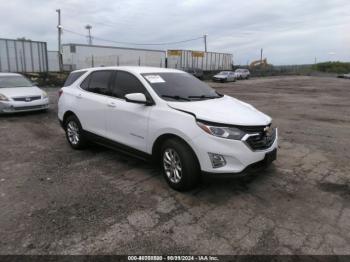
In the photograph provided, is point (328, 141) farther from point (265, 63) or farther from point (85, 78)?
point (265, 63)

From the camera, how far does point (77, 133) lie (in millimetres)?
5875

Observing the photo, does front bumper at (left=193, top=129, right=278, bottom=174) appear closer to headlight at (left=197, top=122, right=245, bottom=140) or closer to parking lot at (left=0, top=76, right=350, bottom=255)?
headlight at (left=197, top=122, right=245, bottom=140)

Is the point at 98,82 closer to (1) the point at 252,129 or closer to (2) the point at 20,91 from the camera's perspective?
(1) the point at 252,129

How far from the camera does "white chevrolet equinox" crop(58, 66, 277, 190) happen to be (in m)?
3.68

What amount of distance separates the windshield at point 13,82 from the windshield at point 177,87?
7.64m

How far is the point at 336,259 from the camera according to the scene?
107 inches

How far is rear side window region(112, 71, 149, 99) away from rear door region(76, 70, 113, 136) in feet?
0.68

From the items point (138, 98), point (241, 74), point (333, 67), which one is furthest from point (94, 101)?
point (333, 67)

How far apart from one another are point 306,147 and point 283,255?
3967 mm

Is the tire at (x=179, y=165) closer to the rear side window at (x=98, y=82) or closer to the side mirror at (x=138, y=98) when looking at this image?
the side mirror at (x=138, y=98)

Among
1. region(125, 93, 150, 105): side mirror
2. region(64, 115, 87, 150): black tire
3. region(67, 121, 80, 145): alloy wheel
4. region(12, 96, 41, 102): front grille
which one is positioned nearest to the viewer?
region(125, 93, 150, 105): side mirror

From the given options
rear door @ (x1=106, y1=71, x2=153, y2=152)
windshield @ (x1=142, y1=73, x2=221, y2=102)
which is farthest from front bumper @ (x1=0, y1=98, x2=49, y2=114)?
windshield @ (x1=142, y1=73, x2=221, y2=102)

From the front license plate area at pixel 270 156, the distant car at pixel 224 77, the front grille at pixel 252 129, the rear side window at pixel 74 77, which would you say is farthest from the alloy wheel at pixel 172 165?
the distant car at pixel 224 77

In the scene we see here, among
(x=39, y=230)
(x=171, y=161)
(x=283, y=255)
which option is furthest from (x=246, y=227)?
(x=39, y=230)
